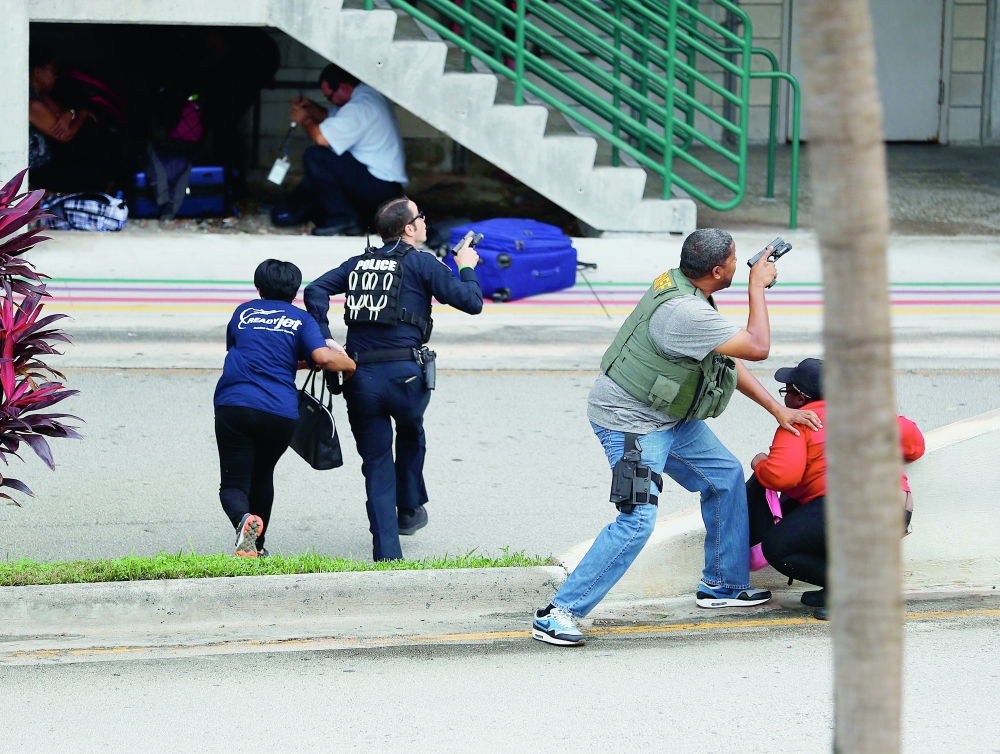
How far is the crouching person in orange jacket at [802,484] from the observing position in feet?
18.1

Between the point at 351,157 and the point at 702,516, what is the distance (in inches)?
307

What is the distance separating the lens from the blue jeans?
539 centimetres

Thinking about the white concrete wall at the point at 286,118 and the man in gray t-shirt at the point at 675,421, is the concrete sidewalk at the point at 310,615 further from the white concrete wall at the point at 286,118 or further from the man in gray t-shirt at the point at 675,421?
the white concrete wall at the point at 286,118

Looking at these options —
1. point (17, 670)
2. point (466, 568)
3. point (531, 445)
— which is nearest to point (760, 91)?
point (531, 445)

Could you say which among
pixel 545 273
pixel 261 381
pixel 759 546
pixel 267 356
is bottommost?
pixel 759 546

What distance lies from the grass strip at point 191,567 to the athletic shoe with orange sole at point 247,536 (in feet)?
0.23

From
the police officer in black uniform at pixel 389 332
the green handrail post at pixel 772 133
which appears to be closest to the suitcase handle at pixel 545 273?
the green handrail post at pixel 772 133

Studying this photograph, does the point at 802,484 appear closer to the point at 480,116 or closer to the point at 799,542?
the point at 799,542

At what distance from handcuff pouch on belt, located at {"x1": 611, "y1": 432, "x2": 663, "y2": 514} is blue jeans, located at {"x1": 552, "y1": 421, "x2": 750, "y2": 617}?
4cm

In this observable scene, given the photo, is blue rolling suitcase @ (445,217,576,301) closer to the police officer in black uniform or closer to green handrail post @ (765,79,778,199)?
green handrail post @ (765,79,778,199)

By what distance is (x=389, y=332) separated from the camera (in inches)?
246

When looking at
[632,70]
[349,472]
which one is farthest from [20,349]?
[632,70]

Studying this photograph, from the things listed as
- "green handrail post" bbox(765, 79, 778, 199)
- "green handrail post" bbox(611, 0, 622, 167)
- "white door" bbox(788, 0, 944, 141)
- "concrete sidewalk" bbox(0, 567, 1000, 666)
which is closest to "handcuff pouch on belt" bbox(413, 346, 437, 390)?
"concrete sidewalk" bbox(0, 567, 1000, 666)

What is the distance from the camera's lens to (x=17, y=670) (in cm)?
522
